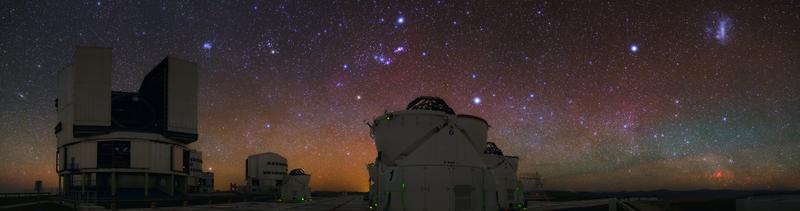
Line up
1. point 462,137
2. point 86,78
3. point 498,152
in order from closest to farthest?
point 462,137 < point 498,152 < point 86,78

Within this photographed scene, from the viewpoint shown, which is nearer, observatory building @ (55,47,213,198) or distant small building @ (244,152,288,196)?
observatory building @ (55,47,213,198)

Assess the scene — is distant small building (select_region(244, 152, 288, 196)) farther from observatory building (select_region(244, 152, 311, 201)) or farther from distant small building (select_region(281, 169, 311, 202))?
distant small building (select_region(281, 169, 311, 202))

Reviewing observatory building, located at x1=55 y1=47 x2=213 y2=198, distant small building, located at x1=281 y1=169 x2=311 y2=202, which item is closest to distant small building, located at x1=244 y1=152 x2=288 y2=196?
observatory building, located at x1=55 y1=47 x2=213 y2=198

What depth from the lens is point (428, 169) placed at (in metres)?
22.4

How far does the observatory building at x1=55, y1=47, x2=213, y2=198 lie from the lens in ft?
239

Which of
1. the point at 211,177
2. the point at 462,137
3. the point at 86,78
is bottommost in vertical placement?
the point at 211,177

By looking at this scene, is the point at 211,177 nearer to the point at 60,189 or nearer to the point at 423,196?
the point at 60,189

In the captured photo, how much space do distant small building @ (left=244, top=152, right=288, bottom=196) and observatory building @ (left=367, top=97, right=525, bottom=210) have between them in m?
95.5

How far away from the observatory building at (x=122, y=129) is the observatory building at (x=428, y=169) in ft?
200

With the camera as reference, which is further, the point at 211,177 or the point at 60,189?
the point at 211,177

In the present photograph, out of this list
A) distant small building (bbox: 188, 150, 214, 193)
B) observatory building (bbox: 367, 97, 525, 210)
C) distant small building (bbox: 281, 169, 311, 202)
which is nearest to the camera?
observatory building (bbox: 367, 97, 525, 210)

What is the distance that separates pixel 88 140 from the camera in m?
73.9

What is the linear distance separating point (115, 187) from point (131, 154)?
5.12 m

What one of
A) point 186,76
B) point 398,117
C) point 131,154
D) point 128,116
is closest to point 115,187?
point 131,154
